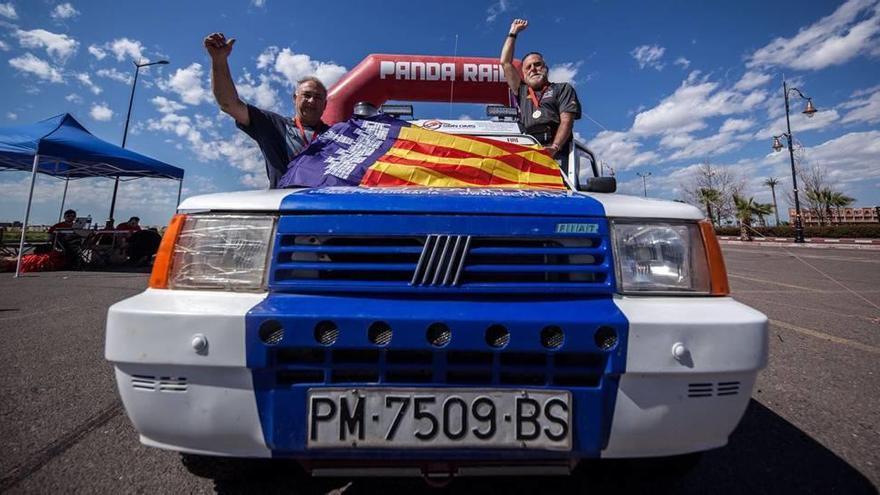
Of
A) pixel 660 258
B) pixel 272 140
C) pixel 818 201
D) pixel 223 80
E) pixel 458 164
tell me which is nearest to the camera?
pixel 660 258

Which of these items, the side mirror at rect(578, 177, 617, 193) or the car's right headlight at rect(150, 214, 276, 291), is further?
the side mirror at rect(578, 177, 617, 193)

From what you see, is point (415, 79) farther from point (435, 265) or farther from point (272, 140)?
point (435, 265)

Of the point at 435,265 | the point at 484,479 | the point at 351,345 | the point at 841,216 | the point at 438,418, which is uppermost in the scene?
the point at 841,216

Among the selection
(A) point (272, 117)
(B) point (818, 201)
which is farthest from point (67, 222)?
(B) point (818, 201)

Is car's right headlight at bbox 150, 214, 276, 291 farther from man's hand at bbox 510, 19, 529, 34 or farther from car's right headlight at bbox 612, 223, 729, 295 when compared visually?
man's hand at bbox 510, 19, 529, 34

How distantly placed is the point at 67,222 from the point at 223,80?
1065 centimetres

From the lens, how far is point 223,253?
1.34 metres

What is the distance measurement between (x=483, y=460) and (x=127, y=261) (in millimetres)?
12706

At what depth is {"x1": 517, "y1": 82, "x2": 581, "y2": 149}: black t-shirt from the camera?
2943 millimetres

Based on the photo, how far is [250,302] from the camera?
1201mm

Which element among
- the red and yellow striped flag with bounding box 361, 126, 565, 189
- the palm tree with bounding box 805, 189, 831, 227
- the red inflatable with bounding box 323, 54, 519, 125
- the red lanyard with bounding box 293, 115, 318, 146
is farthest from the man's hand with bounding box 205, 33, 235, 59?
the palm tree with bounding box 805, 189, 831, 227

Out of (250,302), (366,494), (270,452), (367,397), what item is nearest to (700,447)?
(367,397)

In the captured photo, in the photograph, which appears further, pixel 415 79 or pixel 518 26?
pixel 415 79

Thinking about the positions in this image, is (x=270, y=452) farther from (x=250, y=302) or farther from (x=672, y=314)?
(x=672, y=314)
